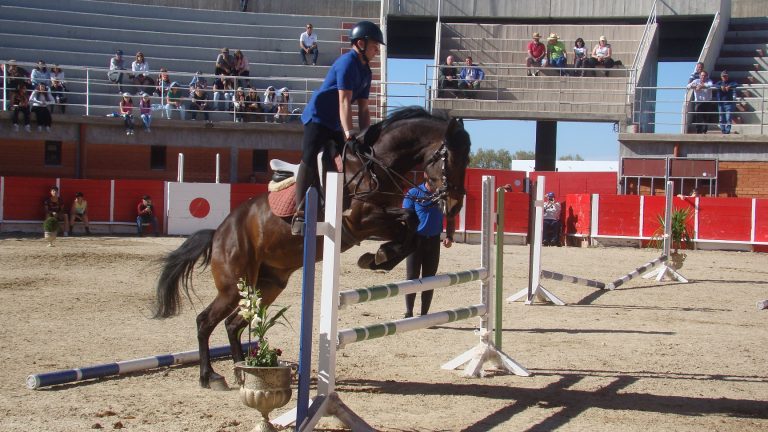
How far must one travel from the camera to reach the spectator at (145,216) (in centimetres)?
2280

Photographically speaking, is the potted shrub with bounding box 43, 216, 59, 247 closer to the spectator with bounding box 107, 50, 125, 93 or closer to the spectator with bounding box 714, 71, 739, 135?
the spectator with bounding box 107, 50, 125, 93

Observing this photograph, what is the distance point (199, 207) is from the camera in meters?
23.4

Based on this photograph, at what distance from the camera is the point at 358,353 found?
28.1 feet

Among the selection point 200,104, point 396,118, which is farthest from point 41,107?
point 396,118

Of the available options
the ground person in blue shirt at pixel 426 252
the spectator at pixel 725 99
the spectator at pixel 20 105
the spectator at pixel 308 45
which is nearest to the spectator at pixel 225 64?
the spectator at pixel 308 45

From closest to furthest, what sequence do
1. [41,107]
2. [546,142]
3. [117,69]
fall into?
[41,107] → [117,69] → [546,142]

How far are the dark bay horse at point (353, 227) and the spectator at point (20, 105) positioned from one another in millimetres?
18148

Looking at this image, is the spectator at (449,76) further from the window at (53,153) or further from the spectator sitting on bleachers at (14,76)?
the spectator sitting on bleachers at (14,76)

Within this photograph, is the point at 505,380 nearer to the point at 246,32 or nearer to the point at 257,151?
the point at 257,151

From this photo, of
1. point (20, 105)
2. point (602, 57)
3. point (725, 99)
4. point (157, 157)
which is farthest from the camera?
point (602, 57)

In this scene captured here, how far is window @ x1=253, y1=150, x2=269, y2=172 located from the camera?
27078 millimetres

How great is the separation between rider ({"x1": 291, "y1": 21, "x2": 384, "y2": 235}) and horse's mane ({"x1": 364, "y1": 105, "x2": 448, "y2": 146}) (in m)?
0.16

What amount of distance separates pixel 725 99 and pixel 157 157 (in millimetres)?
16740

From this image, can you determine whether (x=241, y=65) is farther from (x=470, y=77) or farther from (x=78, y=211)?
(x=78, y=211)
